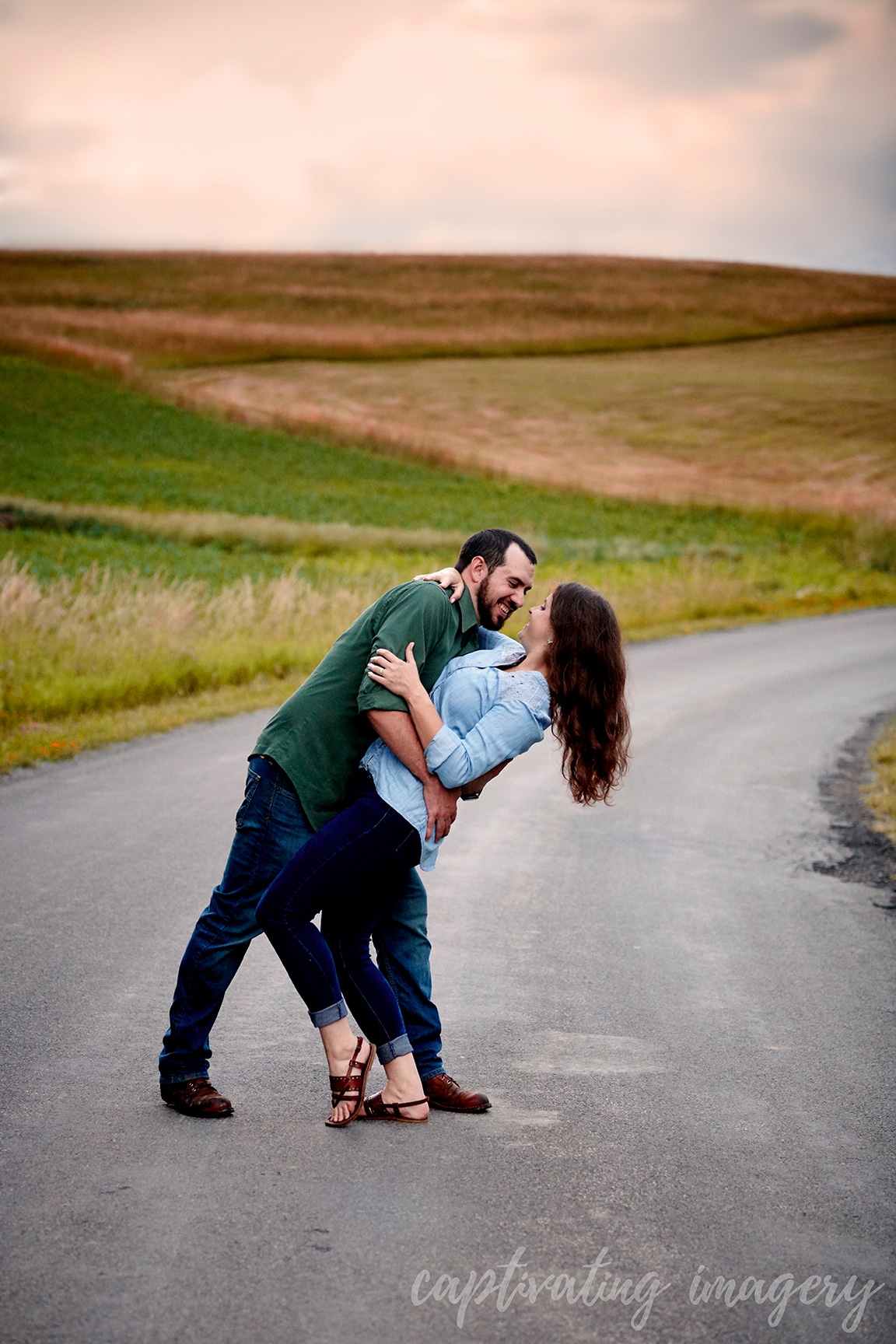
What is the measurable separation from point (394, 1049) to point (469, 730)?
107 centimetres

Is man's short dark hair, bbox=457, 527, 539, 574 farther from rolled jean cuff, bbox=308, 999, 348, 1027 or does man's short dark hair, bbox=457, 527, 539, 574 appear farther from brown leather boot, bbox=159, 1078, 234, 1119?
brown leather boot, bbox=159, 1078, 234, 1119

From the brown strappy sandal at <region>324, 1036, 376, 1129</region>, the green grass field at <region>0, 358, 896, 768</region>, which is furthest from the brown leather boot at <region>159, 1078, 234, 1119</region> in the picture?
the green grass field at <region>0, 358, 896, 768</region>

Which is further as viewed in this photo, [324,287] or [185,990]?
[324,287]

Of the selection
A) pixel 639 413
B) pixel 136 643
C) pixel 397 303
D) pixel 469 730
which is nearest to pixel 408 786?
pixel 469 730

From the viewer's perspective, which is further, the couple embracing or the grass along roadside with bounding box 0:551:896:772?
the grass along roadside with bounding box 0:551:896:772

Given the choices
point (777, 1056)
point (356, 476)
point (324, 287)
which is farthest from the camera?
point (324, 287)

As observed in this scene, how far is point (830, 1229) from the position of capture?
10.8 feet

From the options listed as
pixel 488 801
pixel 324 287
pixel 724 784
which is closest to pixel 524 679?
pixel 488 801

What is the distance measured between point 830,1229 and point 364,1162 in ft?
4.32

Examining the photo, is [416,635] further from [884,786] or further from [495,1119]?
[884,786]

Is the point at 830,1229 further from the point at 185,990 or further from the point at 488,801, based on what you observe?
the point at 488,801

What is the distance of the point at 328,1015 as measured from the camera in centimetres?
385

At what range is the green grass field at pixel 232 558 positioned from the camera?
13.0m

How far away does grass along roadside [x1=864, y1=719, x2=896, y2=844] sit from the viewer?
8.76 metres
